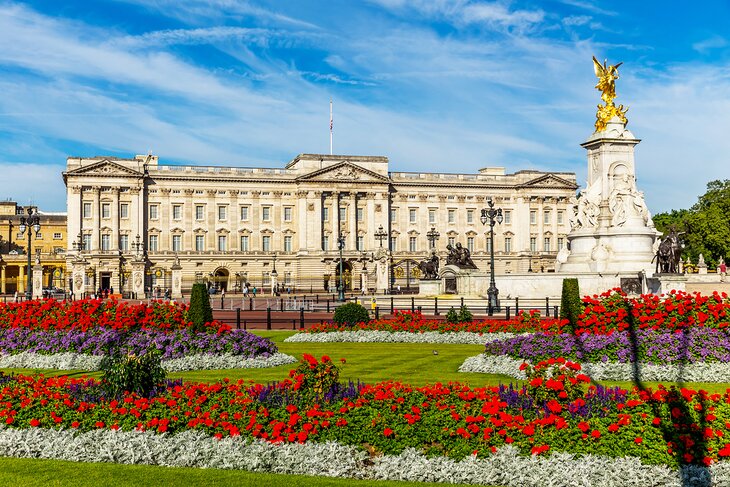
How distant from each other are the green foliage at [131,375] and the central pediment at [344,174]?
80.8 m

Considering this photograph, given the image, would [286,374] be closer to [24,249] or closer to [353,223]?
[353,223]

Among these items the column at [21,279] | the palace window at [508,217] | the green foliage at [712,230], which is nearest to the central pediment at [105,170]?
the column at [21,279]

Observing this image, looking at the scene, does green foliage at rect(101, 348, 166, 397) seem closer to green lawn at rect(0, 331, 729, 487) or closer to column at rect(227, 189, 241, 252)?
green lawn at rect(0, 331, 729, 487)

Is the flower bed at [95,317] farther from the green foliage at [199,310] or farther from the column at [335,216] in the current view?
the column at [335,216]

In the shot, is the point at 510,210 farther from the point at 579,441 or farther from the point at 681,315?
the point at 579,441

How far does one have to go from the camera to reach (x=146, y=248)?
89.4 metres

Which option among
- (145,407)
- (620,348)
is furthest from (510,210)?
(145,407)

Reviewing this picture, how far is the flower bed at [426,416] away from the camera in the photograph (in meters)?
9.51

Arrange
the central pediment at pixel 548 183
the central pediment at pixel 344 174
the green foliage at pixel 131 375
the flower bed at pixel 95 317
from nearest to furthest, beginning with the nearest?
the green foliage at pixel 131 375, the flower bed at pixel 95 317, the central pediment at pixel 344 174, the central pediment at pixel 548 183

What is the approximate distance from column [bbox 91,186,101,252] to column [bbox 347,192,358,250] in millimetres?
28546

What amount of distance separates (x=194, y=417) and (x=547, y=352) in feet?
27.8

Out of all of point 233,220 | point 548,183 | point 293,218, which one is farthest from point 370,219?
point 548,183

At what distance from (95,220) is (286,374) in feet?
249

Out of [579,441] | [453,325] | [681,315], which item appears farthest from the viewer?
[453,325]
